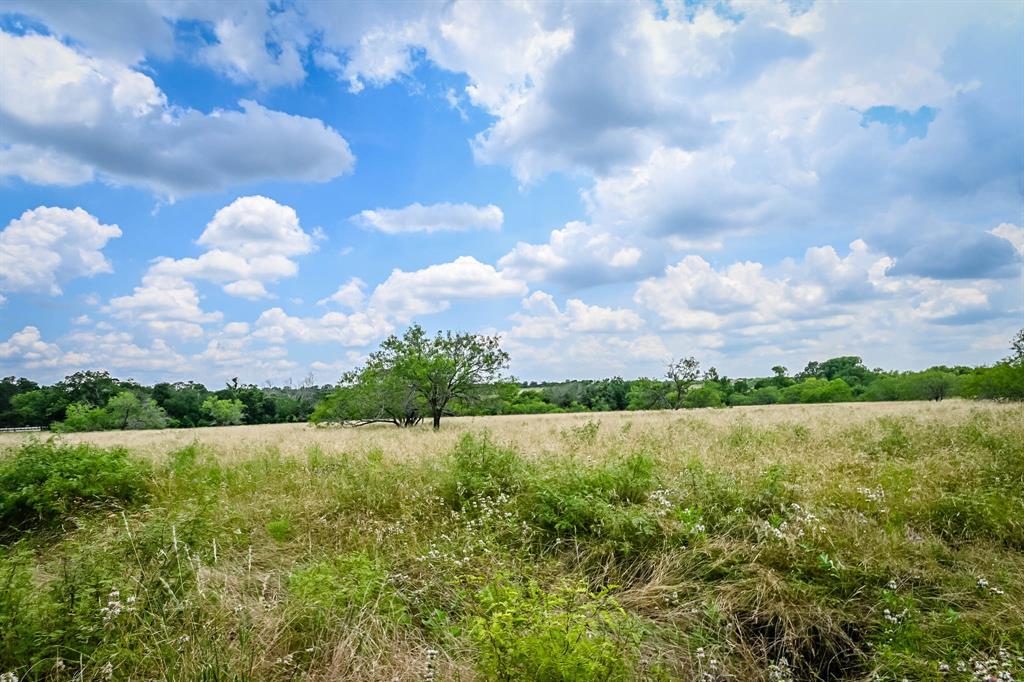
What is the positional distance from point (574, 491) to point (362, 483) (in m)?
3.37

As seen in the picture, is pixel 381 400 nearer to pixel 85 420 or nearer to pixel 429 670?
pixel 429 670

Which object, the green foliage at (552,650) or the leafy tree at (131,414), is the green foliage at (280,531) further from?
the leafy tree at (131,414)

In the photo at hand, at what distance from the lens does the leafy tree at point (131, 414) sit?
64000mm

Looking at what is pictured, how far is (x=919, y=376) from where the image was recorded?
6525 centimetres

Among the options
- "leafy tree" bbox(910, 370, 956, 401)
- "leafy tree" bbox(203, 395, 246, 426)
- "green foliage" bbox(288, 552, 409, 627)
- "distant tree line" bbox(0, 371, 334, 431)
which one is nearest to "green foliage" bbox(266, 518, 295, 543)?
"green foliage" bbox(288, 552, 409, 627)

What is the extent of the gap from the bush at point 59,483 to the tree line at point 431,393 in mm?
19343

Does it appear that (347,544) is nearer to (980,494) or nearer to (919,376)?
(980,494)

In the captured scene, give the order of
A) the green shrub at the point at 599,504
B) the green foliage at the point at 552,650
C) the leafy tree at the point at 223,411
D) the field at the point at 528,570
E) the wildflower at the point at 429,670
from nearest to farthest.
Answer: the green foliage at the point at 552,650 < the wildflower at the point at 429,670 < the field at the point at 528,570 < the green shrub at the point at 599,504 < the leafy tree at the point at 223,411

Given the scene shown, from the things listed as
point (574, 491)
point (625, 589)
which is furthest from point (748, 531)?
point (574, 491)

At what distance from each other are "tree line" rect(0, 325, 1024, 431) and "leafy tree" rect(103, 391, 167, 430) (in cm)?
13

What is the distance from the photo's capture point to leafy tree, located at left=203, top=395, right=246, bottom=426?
7606 cm

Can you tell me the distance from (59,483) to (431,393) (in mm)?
21628

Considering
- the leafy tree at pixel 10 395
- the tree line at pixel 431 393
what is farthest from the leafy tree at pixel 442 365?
the leafy tree at pixel 10 395

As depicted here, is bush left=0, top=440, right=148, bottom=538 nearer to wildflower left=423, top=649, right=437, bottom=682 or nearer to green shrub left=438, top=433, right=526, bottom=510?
green shrub left=438, top=433, right=526, bottom=510
